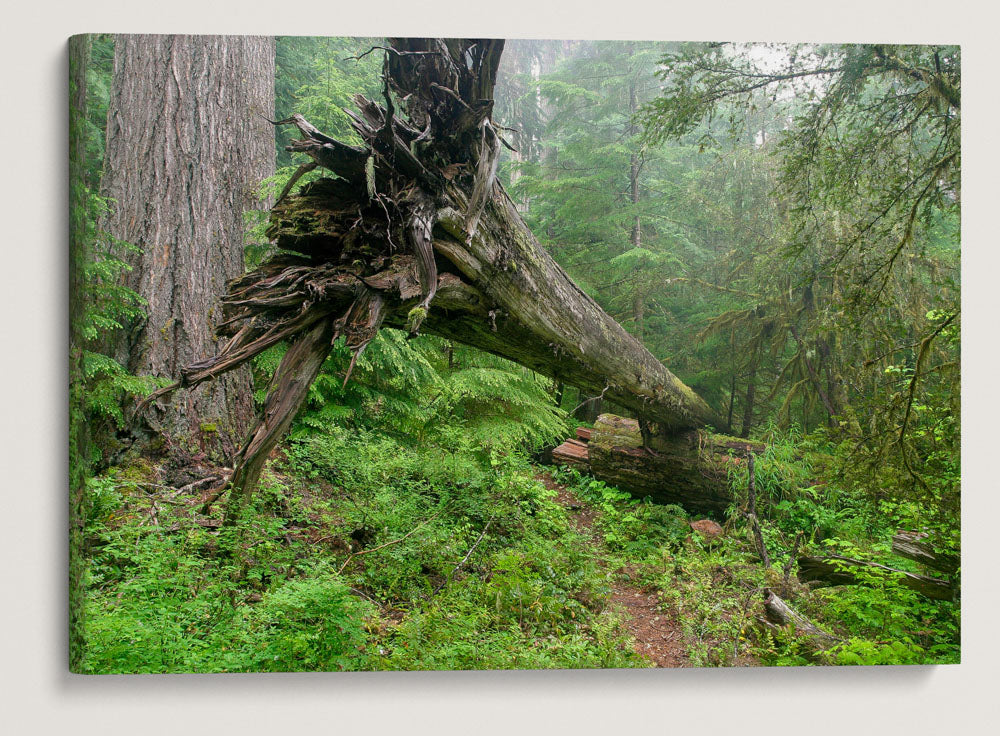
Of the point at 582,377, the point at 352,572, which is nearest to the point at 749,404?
the point at 582,377

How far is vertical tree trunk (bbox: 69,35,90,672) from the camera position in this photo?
8.50 ft

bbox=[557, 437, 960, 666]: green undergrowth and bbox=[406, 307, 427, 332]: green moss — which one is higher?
bbox=[406, 307, 427, 332]: green moss

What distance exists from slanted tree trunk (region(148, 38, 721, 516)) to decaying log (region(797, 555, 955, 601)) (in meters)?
1.71

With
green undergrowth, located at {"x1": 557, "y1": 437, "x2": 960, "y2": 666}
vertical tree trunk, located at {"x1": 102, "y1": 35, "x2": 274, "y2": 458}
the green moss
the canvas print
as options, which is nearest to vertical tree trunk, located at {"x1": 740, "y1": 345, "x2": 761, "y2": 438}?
the canvas print

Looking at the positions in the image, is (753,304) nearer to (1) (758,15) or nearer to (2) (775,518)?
(2) (775,518)

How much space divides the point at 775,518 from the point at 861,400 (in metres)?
0.62

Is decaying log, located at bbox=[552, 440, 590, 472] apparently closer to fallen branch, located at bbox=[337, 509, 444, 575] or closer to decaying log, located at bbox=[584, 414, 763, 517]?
decaying log, located at bbox=[584, 414, 763, 517]

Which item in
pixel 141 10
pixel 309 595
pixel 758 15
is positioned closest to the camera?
pixel 309 595

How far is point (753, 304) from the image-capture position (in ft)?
9.10

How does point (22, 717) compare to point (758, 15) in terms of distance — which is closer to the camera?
point (22, 717)

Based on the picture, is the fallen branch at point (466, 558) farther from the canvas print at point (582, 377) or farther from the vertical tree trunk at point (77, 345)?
the vertical tree trunk at point (77, 345)

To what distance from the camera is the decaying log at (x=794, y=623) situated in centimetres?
274

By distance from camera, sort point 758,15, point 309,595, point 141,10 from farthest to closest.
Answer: point 758,15 → point 141,10 → point 309,595

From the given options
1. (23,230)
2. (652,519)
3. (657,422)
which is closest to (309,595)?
(652,519)
